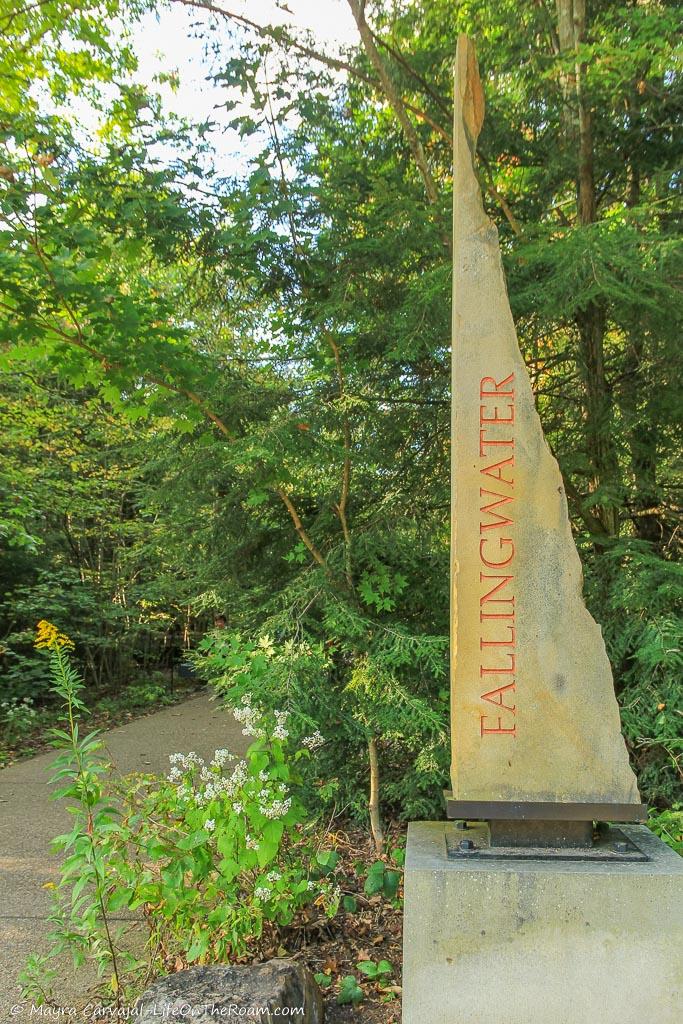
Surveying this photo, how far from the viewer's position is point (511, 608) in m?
2.79

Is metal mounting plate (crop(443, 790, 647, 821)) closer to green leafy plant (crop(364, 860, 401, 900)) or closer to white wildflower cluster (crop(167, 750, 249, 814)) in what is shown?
white wildflower cluster (crop(167, 750, 249, 814))

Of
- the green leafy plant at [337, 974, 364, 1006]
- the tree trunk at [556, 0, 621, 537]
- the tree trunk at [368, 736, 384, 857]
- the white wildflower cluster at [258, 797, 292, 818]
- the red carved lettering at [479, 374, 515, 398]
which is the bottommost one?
the green leafy plant at [337, 974, 364, 1006]

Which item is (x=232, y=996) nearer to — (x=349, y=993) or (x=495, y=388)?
(x=349, y=993)

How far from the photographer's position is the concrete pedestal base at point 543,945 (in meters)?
2.53

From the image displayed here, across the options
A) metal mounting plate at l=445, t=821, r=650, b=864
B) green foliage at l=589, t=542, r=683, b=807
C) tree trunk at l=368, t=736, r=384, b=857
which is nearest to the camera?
metal mounting plate at l=445, t=821, r=650, b=864

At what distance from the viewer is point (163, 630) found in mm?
12281

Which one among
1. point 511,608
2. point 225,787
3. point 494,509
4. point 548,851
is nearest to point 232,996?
point 225,787

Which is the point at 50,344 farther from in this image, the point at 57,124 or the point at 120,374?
the point at 57,124

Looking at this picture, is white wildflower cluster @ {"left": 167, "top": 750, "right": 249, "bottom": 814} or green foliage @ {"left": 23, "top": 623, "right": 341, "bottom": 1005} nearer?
green foliage @ {"left": 23, "top": 623, "right": 341, "bottom": 1005}

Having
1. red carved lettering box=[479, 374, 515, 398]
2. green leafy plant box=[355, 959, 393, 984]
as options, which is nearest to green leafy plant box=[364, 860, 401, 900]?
green leafy plant box=[355, 959, 393, 984]

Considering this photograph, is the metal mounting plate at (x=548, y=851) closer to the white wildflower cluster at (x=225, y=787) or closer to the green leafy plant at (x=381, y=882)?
the white wildflower cluster at (x=225, y=787)

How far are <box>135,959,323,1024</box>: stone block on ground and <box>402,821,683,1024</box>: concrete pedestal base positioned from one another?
393 mm

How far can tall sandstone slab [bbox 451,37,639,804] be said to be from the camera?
2.74 meters

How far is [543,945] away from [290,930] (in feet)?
4.48
